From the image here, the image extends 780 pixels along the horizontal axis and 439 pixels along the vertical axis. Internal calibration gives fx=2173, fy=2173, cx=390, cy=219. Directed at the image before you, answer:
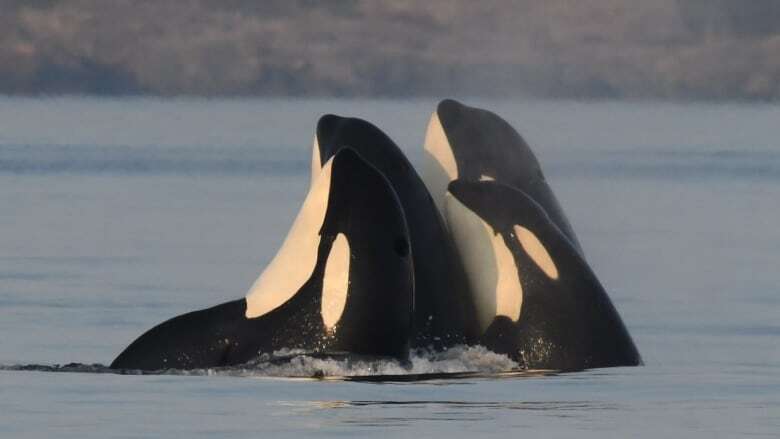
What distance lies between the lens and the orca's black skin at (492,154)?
734 inches

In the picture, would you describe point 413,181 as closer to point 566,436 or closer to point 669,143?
point 566,436

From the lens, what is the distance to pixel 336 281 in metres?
16.3

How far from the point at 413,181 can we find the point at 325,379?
1920 millimetres

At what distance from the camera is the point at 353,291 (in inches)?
639

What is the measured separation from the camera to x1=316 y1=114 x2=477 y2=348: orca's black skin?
16953 millimetres

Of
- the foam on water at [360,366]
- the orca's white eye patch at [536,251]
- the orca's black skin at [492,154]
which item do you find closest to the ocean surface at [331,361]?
the foam on water at [360,366]

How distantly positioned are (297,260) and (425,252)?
3.51 feet

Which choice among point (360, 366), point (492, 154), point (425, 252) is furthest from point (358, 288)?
point (492, 154)

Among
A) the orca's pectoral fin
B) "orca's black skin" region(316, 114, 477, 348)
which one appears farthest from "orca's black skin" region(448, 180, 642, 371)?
the orca's pectoral fin

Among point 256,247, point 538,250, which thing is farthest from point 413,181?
point 256,247

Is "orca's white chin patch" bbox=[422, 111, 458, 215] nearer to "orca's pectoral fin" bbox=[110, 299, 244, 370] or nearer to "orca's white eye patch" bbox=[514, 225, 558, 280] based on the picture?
"orca's white eye patch" bbox=[514, 225, 558, 280]

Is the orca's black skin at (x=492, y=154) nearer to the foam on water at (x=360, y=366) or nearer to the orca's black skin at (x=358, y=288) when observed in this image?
the foam on water at (x=360, y=366)

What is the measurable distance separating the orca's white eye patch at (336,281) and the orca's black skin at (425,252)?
2.62 feet

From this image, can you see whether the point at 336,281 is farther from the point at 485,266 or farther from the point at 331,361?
the point at 485,266
